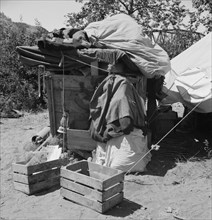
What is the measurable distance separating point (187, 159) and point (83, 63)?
2.57 m

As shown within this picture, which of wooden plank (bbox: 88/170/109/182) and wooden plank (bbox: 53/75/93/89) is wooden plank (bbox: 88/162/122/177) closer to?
wooden plank (bbox: 88/170/109/182)

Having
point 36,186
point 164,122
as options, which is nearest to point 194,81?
point 164,122

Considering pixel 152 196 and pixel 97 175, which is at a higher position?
pixel 97 175

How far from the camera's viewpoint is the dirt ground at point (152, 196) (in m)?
3.84

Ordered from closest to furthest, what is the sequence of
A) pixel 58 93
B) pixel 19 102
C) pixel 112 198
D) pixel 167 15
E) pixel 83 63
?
pixel 112 198 → pixel 83 63 → pixel 58 93 → pixel 19 102 → pixel 167 15

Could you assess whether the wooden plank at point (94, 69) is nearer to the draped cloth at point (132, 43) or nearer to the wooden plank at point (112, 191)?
the draped cloth at point (132, 43)

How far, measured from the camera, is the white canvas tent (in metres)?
5.88

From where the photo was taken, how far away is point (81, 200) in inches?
157

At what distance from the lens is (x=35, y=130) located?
8.27 meters

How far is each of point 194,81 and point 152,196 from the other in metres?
2.77

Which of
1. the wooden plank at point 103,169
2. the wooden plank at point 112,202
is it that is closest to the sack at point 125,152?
the wooden plank at point 103,169

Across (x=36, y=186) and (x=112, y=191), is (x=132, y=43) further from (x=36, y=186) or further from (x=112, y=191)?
(x=36, y=186)

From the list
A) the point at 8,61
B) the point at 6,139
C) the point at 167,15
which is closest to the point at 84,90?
the point at 6,139

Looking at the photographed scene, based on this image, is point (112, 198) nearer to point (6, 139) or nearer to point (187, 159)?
point (187, 159)
